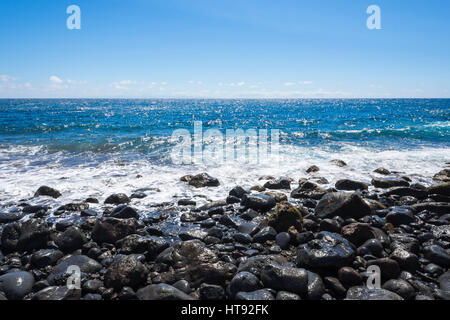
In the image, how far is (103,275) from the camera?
467cm

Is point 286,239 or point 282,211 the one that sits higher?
point 282,211

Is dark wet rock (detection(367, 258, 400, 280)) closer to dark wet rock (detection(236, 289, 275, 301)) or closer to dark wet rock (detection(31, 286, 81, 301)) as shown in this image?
dark wet rock (detection(236, 289, 275, 301))

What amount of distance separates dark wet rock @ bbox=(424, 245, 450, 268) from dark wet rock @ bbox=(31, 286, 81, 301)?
6.12m

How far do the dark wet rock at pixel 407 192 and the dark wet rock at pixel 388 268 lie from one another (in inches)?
192

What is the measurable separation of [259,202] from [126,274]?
168 inches

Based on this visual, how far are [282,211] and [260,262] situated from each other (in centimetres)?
185

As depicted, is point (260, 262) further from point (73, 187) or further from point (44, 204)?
point (73, 187)

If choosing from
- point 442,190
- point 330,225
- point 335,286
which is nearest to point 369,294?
point 335,286

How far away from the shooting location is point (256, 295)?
390 centimetres

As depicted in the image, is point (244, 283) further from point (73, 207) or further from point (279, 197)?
point (73, 207)

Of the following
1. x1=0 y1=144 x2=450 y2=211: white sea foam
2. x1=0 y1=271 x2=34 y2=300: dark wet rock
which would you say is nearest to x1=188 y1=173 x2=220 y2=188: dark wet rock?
x1=0 y1=144 x2=450 y2=211: white sea foam

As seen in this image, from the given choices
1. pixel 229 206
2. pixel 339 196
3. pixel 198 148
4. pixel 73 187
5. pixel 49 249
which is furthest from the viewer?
pixel 198 148

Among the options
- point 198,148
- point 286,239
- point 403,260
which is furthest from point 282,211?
point 198,148

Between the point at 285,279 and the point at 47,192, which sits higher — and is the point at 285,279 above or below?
below
